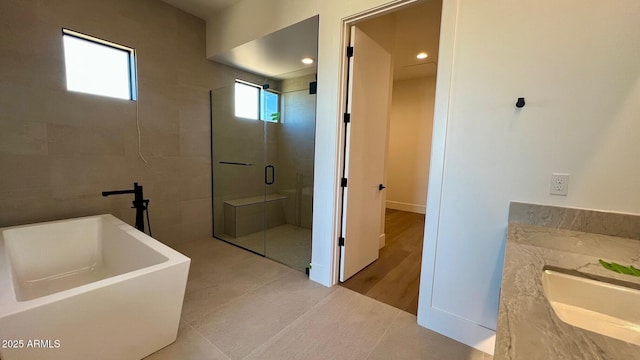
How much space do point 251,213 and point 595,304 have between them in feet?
11.5

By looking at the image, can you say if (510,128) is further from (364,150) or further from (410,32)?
(410,32)

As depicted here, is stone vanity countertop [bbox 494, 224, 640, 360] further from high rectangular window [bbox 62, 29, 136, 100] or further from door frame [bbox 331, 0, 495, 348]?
high rectangular window [bbox 62, 29, 136, 100]

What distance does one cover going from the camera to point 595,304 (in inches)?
34.0

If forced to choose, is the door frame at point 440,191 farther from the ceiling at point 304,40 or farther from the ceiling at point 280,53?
the ceiling at point 280,53

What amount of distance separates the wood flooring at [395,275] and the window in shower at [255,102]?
241 centimetres

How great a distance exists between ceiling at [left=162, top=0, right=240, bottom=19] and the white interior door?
70.5 inches

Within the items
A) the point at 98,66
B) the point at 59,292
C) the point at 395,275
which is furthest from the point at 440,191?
the point at 98,66

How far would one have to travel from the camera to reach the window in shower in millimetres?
3566

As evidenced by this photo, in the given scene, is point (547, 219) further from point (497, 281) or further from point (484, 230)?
point (497, 281)

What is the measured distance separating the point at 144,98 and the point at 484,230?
3.60 meters

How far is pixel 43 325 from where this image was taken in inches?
45.0

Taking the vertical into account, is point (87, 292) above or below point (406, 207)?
above

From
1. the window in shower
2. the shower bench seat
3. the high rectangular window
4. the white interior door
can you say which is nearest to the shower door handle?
the shower bench seat

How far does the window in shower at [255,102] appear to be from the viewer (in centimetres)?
A: 357
